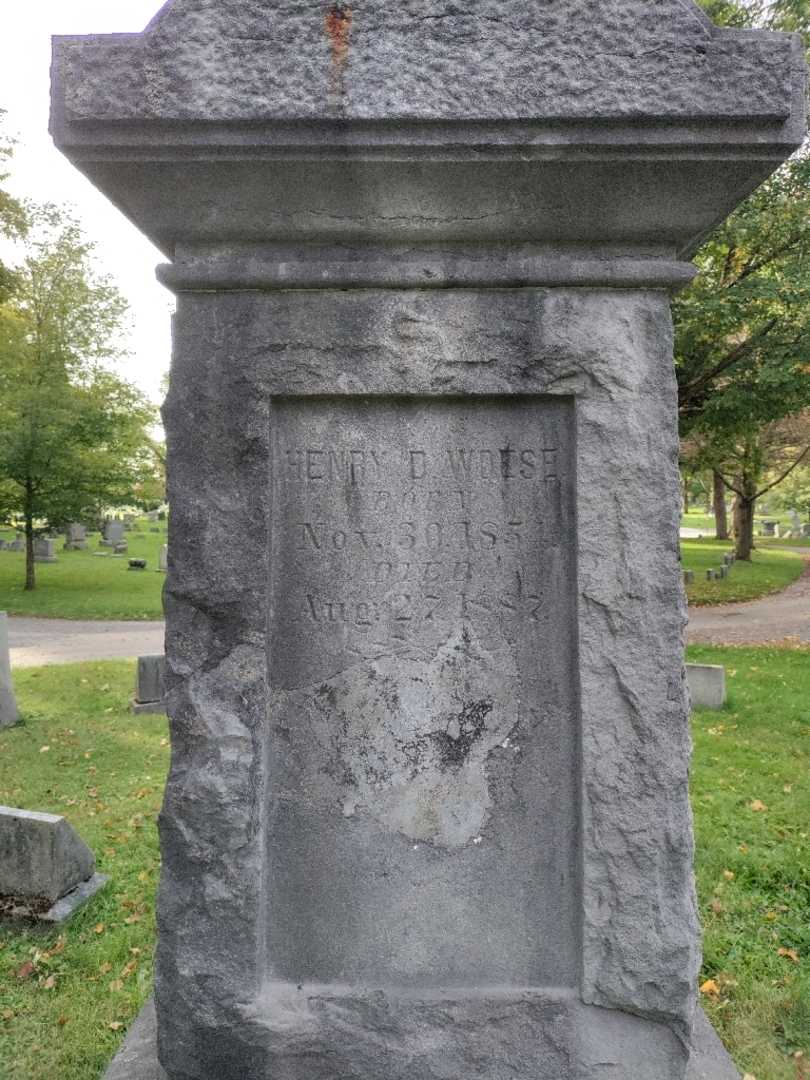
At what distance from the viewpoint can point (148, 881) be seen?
14.3 ft

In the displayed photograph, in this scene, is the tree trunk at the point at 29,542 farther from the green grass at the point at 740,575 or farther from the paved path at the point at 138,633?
the green grass at the point at 740,575

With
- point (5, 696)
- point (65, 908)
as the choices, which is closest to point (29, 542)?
point (5, 696)

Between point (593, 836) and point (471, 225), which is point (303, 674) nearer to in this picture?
point (593, 836)

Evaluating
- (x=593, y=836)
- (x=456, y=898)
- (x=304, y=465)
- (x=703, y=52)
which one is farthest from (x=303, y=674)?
(x=703, y=52)

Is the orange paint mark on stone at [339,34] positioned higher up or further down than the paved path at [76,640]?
higher up

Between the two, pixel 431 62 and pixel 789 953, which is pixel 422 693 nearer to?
pixel 431 62

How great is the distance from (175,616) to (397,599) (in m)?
0.62

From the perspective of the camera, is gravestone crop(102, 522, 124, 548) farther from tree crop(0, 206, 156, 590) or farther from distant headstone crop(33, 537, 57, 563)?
tree crop(0, 206, 156, 590)

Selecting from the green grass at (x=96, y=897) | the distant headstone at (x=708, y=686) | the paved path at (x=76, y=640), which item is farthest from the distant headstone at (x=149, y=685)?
the distant headstone at (x=708, y=686)

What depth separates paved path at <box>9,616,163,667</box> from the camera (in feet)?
37.6

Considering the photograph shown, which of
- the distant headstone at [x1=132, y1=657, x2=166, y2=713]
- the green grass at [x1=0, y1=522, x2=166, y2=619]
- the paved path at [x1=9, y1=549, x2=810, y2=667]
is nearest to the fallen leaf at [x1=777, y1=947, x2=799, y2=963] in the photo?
the distant headstone at [x1=132, y1=657, x2=166, y2=713]

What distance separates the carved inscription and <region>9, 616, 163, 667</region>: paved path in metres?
9.02

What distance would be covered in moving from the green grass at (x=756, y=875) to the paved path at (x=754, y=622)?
5.14 m

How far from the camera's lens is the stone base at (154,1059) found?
2.17 meters
